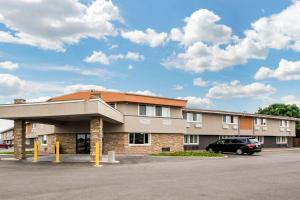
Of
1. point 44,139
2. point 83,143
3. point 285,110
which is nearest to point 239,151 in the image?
point 83,143

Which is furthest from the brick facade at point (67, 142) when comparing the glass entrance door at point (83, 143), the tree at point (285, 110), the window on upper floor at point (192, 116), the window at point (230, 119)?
the tree at point (285, 110)

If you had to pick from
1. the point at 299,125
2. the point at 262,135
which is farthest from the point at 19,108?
the point at 299,125

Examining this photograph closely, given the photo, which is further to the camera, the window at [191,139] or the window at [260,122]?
the window at [260,122]

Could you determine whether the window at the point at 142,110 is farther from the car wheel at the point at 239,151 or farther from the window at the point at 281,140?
the window at the point at 281,140

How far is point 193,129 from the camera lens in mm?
44938

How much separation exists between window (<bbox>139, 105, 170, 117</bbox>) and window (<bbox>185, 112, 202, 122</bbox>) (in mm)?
6159

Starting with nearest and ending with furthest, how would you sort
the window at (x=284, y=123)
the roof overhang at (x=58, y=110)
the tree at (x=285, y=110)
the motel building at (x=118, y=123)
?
the roof overhang at (x=58, y=110) < the motel building at (x=118, y=123) < the window at (x=284, y=123) < the tree at (x=285, y=110)

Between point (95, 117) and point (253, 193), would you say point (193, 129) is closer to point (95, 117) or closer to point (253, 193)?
point (95, 117)

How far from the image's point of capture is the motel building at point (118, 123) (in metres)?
26.1

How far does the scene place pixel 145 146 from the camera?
119 feet

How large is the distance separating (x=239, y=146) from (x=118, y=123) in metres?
11.4

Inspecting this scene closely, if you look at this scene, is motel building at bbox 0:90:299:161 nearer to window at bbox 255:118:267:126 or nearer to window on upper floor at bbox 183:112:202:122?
window on upper floor at bbox 183:112:202:122

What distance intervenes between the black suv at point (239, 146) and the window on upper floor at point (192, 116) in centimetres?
614

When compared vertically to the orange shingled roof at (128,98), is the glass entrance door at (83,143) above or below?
below
